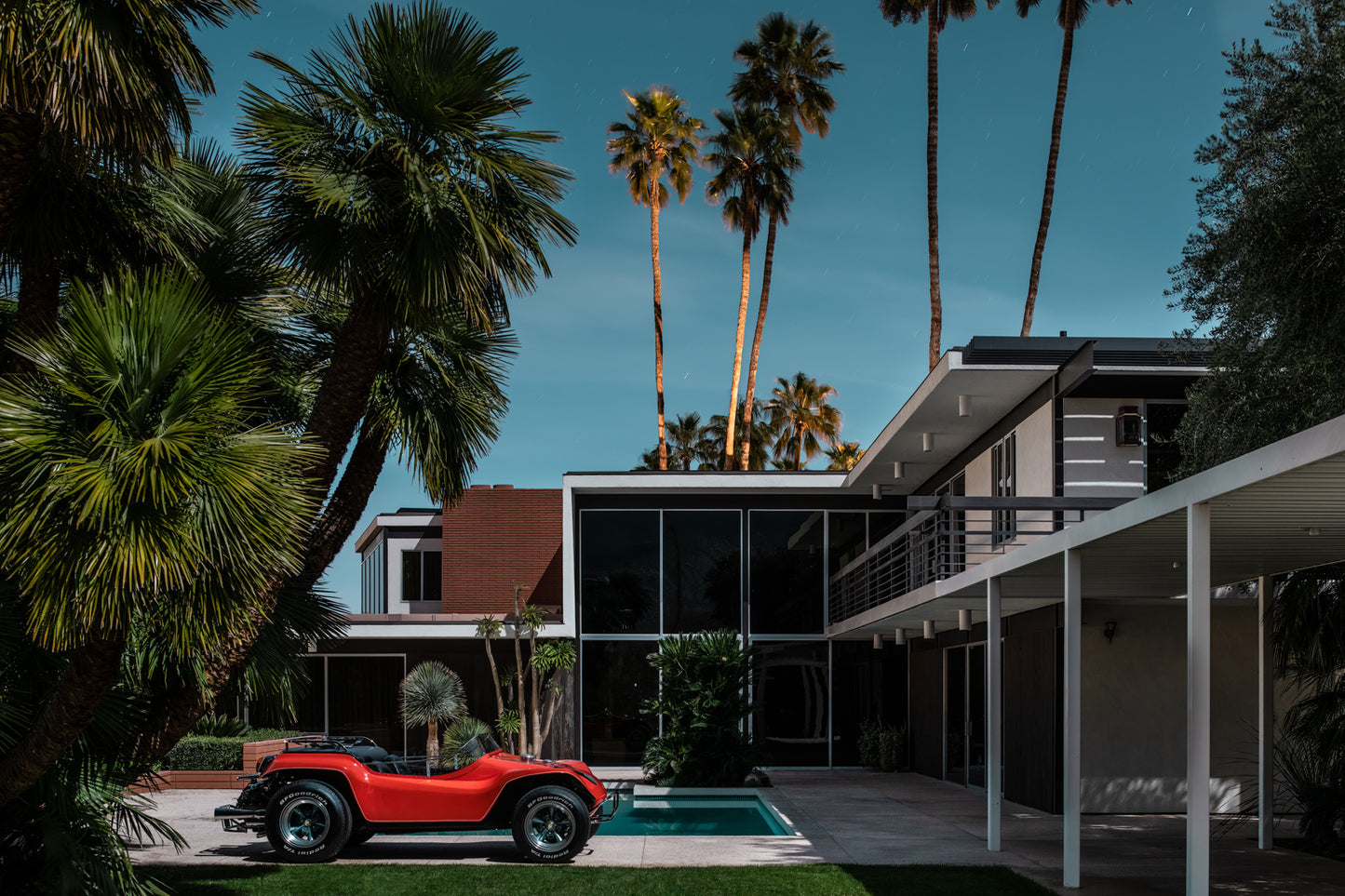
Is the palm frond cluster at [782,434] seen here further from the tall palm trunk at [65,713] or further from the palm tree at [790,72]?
the tall palm trunk at [65,713]

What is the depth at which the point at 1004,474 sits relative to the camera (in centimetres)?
1717

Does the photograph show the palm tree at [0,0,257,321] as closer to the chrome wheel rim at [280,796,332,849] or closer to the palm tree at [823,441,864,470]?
the chrome wheel rim at [280,796,332,849]

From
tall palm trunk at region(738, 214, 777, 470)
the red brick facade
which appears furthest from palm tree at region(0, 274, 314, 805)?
tall palm trunk at region(738, 214, 777, 470)

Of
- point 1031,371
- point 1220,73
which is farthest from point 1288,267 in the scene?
point 1031,371

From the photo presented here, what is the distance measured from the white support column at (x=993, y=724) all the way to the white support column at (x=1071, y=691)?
1407 millimetres

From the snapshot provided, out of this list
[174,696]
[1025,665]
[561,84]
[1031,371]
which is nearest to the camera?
[174,696]

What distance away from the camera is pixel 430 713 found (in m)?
21.5

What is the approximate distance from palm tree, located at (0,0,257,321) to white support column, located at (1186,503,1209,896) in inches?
260

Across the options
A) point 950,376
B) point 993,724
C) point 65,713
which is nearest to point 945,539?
point 950,376

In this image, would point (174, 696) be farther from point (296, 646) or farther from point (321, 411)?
point (321, 411)

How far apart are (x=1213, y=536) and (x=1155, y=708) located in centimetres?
698

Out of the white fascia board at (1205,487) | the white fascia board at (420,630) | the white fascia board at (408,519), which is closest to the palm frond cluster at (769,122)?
the white fascia board at (408,519)

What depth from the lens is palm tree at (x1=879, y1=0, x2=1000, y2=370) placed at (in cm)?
2695

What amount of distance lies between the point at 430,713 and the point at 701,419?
26063mm
